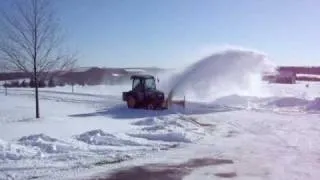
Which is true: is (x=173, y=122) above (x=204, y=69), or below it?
below

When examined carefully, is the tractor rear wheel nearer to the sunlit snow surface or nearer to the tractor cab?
the tractor cab

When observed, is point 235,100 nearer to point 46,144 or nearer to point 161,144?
point 161,144

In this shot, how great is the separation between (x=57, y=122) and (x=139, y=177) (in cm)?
1121

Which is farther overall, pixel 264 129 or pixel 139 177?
pixel 264 129

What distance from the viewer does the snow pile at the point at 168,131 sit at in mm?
15602

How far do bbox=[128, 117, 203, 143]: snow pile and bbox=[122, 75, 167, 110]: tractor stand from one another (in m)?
6.22

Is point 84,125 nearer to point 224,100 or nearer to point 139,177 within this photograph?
point 139,177

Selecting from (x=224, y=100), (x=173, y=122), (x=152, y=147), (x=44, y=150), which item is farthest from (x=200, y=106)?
(x=44, y=150)

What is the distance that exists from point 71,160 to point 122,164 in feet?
4.07

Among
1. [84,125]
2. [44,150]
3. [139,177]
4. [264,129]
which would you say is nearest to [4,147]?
[44,150]

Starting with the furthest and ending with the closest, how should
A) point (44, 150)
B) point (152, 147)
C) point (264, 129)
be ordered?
point (264, 129) < point (152, 147) < point (44, 150)

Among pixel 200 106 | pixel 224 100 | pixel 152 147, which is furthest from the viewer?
pixel 224 100

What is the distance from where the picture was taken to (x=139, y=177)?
991 cm

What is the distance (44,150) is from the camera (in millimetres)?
12383
